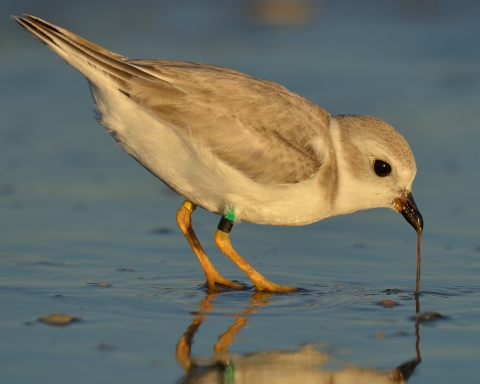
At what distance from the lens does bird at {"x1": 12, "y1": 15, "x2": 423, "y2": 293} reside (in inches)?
258

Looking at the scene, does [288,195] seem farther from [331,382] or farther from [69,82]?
[69,82]

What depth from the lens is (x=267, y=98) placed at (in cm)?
680

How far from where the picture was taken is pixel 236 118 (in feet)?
21.8

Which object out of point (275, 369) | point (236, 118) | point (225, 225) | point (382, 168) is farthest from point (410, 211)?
point (275, 369)

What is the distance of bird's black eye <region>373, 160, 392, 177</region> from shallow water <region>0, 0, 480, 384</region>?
0.76 meters

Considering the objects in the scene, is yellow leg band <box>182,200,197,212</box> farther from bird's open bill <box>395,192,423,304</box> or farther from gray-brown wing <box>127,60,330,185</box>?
bird's open bill <box>395,192,423,304</box>

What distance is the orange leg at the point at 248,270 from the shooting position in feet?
21.8

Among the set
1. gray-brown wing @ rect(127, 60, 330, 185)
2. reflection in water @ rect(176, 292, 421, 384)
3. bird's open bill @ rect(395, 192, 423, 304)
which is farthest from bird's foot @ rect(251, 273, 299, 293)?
reflection in water @ rect(176, 292, 421, 384)

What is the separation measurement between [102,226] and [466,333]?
3.63 m

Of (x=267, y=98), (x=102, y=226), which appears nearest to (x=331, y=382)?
(x=267, y=98)

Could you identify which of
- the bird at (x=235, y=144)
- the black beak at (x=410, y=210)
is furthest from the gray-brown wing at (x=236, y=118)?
the black beak at (x=410, y=210)

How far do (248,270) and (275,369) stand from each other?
183 cm

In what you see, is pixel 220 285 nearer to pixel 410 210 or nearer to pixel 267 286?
pixel 267 286

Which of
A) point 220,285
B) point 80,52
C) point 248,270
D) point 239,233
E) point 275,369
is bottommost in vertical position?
point 275,369
